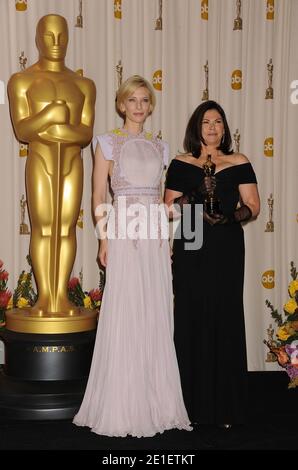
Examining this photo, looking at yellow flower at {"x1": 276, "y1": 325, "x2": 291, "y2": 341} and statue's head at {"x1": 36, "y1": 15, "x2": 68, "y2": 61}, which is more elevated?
statue's head at {"x1": 36, "y1": 15, "x2": 68, "y2": 61}

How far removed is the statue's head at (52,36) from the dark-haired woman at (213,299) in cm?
86

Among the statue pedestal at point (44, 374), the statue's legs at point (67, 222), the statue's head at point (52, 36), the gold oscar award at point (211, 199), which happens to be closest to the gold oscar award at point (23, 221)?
the statue's legs at point (67, 222)

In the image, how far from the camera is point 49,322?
3102mm

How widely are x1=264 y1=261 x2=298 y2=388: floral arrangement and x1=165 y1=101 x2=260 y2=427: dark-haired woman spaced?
0.87 metres

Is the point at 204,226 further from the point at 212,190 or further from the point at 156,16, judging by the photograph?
the point at 156,16

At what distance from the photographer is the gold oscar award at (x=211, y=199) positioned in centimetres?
276

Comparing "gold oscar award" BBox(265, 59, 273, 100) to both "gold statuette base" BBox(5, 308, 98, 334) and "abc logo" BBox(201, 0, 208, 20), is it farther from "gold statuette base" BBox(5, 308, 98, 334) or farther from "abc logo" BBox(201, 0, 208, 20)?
"gold statuette base" BBox(5, 308, 98, 334)

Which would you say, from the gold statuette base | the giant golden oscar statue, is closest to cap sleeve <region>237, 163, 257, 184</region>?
the giant golden oscar statue

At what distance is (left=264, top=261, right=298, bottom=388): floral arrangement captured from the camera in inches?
142

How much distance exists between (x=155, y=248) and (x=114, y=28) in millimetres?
1753

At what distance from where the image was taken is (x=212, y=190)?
2754mm

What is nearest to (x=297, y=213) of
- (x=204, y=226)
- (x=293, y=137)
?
(x=293, y=137)

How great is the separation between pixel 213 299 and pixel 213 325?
118 mm

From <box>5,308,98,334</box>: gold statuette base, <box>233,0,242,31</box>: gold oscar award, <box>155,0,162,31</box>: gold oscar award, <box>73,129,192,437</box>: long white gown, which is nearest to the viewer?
<box>73,129,192,437</box>: long white gown
